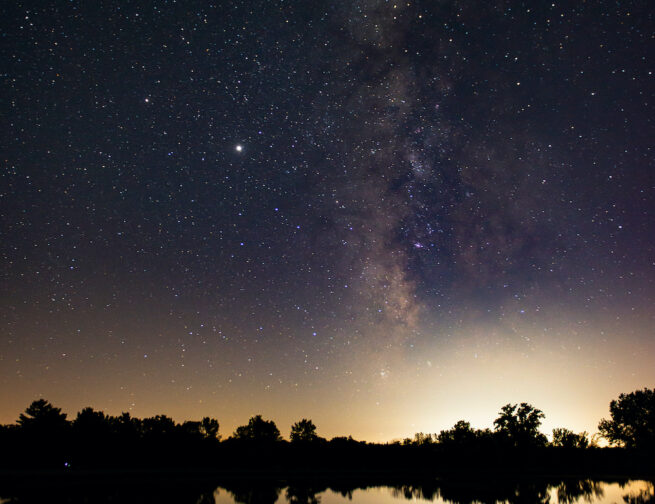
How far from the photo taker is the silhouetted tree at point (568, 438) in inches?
3669

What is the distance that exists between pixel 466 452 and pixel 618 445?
2947cm

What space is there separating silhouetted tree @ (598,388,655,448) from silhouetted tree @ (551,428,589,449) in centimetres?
2241

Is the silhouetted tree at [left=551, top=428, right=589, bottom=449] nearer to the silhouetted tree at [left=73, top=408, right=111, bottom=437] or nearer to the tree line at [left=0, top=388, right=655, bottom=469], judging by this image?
the tree line at [left=0, top=388, right=655, bottom=469]

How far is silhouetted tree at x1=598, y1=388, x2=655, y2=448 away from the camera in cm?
6862

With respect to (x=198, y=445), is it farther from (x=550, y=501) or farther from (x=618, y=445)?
(x=618, y=445)

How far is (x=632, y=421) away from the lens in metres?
71.2

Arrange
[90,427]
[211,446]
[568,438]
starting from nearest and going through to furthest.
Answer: [90,427]
[211,446]
[568,438]

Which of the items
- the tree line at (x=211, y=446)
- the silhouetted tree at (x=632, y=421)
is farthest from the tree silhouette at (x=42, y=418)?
the silhouetted tree at (x=632, y=421)

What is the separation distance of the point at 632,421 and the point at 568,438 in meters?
28.8

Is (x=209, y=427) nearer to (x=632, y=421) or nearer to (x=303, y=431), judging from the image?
(x=303, y=431)

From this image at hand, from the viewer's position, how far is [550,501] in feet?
87.7

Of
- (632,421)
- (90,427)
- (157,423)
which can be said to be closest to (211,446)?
(90,427)

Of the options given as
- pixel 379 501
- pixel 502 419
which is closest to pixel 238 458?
pixel 379 501

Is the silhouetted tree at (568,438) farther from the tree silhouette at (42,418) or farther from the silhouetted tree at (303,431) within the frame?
the tree silhouette at (42,418)
